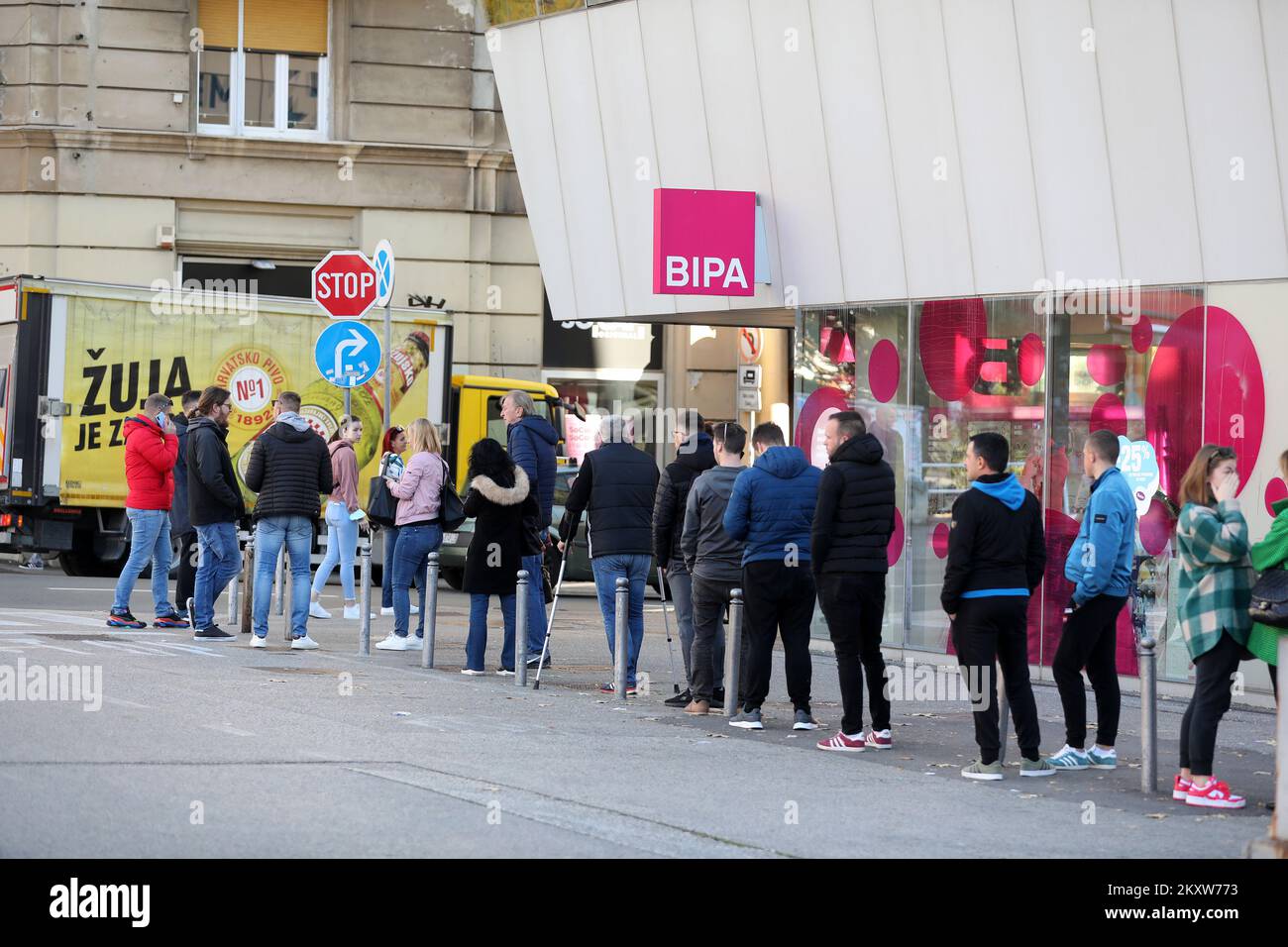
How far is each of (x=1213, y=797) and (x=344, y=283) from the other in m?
9.11

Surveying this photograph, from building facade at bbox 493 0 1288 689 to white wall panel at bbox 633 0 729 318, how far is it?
23mm

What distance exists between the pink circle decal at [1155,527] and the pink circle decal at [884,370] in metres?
2.84

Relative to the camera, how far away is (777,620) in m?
11.1

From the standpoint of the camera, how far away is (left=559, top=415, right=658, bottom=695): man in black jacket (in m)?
12.6

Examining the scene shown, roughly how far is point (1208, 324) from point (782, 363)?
15.8m

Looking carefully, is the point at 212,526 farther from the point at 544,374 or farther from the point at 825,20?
the point at 544,374

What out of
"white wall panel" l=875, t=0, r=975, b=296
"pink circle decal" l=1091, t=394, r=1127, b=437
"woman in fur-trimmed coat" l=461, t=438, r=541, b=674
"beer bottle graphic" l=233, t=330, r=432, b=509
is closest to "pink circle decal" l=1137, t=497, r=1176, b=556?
"pink circle decal" l=1091, t=394, r=1127, b=437

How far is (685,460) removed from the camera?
12172 mm

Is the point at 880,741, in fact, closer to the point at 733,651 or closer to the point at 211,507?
the point at 733,651

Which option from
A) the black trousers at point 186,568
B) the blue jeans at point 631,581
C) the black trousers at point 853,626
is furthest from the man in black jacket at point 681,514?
the black trousers at point 186,568

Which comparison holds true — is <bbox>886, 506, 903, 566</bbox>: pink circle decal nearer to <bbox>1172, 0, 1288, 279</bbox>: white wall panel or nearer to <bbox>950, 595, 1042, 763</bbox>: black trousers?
<bbox>1172, 0, 1288, 279</bbox>: white wall panel

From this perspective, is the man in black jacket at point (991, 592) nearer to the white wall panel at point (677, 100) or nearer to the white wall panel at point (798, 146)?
the white wall panel at point (798, 146)

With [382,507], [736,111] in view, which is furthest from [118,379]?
[736,111]

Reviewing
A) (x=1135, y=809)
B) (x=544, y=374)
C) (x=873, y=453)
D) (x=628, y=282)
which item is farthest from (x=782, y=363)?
(x=1135, y=809)
